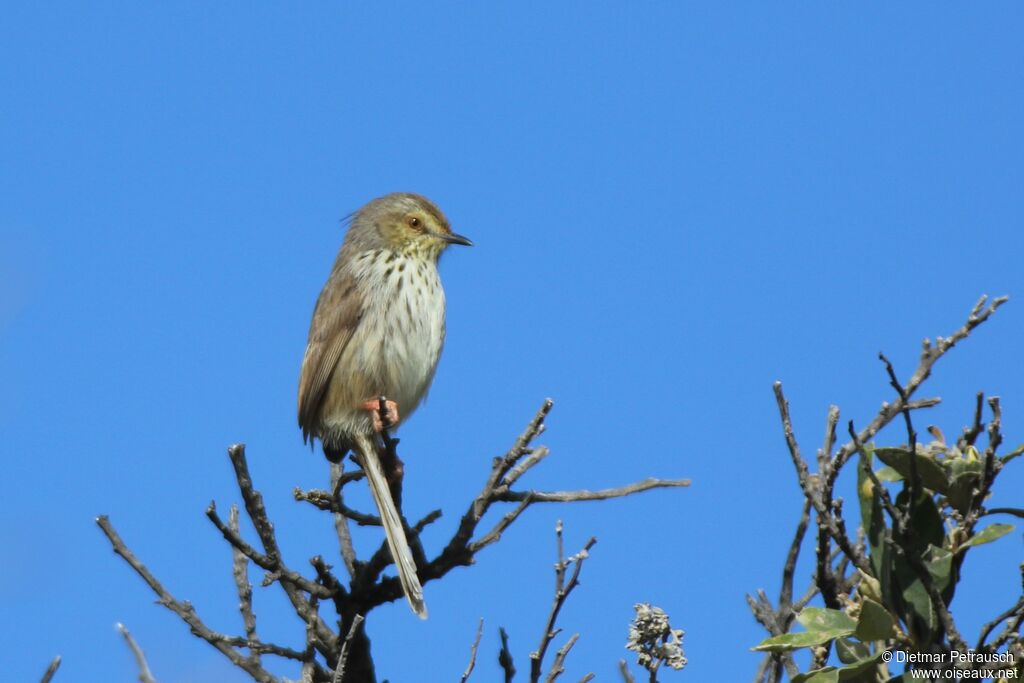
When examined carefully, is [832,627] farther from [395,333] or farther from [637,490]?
[395,333]

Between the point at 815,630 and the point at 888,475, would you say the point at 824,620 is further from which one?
the point at 888,475

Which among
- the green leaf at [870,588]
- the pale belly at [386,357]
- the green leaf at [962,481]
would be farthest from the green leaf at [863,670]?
the pale belly at [386,357]

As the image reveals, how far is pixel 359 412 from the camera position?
263 inches

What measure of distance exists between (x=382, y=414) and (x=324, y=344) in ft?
3.47

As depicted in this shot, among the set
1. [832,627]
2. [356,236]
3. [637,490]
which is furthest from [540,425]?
[356,236]

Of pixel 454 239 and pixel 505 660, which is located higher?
pixel 454 239

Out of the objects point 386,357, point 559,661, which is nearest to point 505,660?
point 559,661

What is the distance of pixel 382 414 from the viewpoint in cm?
594

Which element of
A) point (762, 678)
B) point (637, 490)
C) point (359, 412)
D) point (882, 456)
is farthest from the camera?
point (359, 412)

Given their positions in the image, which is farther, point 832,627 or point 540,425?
point 540,425

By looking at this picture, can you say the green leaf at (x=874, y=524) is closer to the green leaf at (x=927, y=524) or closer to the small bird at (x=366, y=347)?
the green leaf at (x=927, y=524)

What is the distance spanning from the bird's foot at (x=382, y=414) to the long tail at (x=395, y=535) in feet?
0.48

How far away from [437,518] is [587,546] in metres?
1.25

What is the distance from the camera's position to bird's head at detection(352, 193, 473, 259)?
735 centimetres
